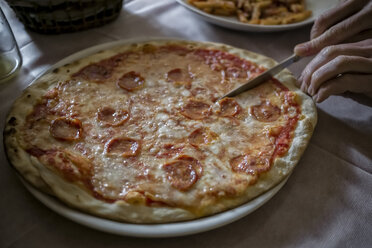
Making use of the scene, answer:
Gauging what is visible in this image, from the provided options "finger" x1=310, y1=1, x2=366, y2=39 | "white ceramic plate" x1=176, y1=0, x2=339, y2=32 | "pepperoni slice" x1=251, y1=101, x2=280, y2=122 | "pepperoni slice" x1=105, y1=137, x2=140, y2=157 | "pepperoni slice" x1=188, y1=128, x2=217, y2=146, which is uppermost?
"finger" x1=310, y1=1, x2=366, y2=39

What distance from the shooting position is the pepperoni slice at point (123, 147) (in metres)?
Result: 1.39

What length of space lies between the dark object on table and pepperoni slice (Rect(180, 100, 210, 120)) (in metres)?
0.88

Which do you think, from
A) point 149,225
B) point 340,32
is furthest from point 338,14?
point 149,225

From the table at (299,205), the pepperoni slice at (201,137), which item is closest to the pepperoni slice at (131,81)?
the pepperoni slice at (201,137)

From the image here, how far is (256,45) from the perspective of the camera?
7.18 ft

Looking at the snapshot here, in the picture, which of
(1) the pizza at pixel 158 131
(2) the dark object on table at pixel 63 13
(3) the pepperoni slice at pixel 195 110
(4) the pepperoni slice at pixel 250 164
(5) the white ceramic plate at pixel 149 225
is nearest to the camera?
(5) the white ceramic plate at pixel 149 225

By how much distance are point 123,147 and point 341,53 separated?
1059mm

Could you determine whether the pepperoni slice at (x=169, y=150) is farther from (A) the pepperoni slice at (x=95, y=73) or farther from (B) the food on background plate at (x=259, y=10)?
(B) the food on background plate at (x=259, y=10)

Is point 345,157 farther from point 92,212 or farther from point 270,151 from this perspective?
point 92,212

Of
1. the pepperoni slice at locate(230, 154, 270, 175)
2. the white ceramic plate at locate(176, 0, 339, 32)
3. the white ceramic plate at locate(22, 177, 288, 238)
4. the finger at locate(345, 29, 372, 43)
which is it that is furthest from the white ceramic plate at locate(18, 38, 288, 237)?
the white ceramic plate at locate(176, 0, 339, 32)

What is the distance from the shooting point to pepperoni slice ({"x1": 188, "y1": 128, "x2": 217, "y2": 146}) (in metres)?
1.47

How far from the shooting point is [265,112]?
162 cm

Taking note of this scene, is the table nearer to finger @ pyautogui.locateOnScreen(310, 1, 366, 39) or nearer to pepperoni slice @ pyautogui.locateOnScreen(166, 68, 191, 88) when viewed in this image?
finger @ pyautogui.locateOnScreen(310, 1, 366, 39)

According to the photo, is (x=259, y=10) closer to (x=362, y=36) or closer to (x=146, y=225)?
(x=362, y=36)
